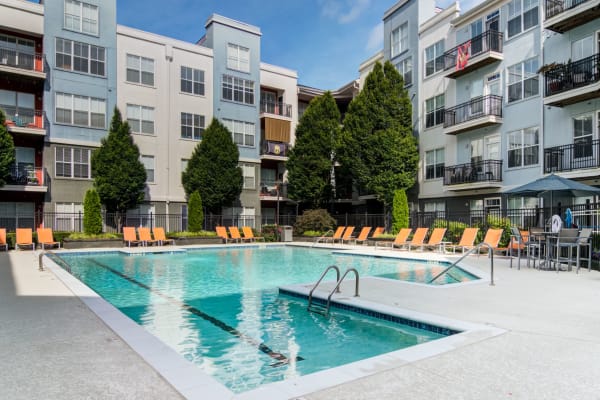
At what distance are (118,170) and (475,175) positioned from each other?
19.2 meters

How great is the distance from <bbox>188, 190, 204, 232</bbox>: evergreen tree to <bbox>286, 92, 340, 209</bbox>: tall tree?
22.9 feet

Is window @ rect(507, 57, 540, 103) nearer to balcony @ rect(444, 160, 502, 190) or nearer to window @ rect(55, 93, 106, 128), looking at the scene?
balcony @ rect(444, 160, 502, 190)

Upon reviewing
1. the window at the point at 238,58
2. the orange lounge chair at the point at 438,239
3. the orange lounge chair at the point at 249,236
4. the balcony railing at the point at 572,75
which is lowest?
the orange lounge chair at the point at 249,236

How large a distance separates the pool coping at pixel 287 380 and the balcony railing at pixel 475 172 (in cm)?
1880

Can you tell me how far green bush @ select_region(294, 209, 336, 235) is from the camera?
2747 centimetres

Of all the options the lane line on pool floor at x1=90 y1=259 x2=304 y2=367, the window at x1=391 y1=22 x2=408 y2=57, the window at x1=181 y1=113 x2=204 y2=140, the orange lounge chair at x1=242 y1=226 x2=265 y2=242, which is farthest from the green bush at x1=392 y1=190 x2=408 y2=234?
the lane line on pool floor at x1=90 y1=259 x2=304 y2=367

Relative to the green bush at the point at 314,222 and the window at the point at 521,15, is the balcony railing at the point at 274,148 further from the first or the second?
the window at the point at 521,15

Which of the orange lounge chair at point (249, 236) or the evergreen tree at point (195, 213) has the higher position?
the evergreen tree at point (195, 213)

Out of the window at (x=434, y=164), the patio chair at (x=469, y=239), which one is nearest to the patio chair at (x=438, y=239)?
the patio chair at (x=469, y=239)

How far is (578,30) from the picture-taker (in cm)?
1925

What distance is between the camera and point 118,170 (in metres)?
24.1

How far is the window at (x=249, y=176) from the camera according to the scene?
31.3 m

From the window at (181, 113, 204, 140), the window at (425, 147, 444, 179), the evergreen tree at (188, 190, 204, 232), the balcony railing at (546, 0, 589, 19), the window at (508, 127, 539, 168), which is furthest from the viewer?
the window at (181, 113, 204, 140)

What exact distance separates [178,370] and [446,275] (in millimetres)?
9437
